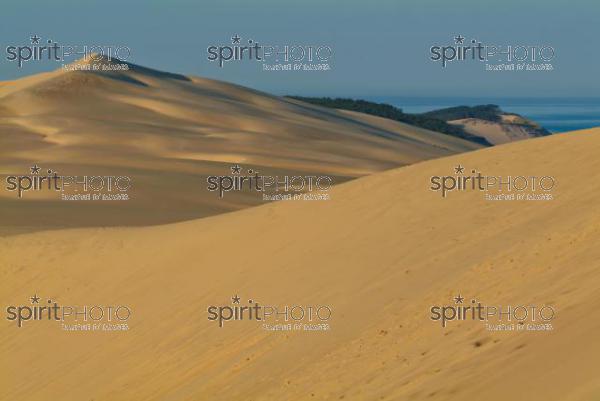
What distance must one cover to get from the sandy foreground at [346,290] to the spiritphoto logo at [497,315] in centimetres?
10

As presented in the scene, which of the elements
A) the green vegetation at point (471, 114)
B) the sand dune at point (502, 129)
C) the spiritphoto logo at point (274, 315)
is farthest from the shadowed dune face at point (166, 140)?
the green vegetation at point (471, 114)

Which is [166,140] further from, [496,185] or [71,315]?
[496,185]

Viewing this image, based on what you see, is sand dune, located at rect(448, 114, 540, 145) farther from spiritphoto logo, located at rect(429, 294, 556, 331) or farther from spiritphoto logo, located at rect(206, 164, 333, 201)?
spiritphoto logo, located at rect(429, 294, 556, 331)

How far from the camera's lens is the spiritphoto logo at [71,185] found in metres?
25.8

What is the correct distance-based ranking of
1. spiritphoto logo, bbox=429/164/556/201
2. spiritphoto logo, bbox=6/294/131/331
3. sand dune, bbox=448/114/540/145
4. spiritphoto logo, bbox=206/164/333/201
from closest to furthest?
spiritphoto logo, bbox=429/164/556/201 < spiritphoto logo, bbox=6/294/131/331 < spiritphoto logo, bbox=206/164/333/201 < sand dune, bbox=448/114/540/145

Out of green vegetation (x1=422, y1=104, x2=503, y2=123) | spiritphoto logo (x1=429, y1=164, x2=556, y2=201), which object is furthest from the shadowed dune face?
green vegetation (x1=422, y1=104, x2=503, y2=123)

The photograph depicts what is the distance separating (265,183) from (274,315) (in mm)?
19453

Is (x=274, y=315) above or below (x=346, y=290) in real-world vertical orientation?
below

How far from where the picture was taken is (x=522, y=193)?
45.5ft

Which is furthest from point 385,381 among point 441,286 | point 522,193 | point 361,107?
point 361,107

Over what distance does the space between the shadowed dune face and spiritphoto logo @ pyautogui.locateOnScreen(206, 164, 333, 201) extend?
53 cm

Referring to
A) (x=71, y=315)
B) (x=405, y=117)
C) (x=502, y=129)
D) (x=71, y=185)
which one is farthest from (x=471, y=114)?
(x=71, y=315)

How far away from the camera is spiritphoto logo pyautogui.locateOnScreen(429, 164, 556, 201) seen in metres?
13.8

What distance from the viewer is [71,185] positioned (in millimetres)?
26922
